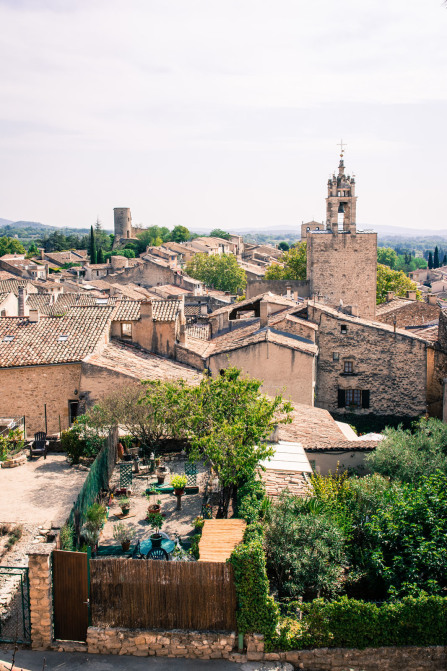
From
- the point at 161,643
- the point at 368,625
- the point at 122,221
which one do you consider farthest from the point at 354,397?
the point at 122,221

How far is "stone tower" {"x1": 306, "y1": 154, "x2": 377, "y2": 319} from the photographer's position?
42.9 meters

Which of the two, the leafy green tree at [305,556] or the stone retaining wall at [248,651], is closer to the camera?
the stone retaining wall at [248,651]

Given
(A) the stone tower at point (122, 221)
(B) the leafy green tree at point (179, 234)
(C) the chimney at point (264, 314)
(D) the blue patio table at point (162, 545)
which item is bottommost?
(D) the blue patio table at point (162, 545)

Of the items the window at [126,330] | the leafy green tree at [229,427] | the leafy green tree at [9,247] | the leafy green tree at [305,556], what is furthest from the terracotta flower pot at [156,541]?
the leafy green tree at [9,247]

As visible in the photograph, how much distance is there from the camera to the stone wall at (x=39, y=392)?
23.6 metres

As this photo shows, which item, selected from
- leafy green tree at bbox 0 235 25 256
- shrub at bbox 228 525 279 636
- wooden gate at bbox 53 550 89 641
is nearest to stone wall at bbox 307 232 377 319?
shrub at bbox 228 525 279 636

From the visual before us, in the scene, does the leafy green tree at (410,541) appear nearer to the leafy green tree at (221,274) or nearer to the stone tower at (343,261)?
the stone tower at (343,261)

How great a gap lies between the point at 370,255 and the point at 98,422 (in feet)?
94.1

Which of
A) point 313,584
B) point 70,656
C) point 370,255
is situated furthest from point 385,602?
point 370,255

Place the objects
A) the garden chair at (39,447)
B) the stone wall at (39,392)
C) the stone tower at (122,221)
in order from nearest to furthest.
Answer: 1. the garden chair at (39,447)
2. the stone wall at (39,392)
3. the stone tower at (122,221)

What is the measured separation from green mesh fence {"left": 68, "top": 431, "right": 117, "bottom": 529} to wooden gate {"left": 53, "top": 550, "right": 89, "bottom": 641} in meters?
1.85

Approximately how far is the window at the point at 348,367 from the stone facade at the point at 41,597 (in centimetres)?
2225

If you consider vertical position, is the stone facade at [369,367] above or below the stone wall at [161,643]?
above

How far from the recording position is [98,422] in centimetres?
1948
